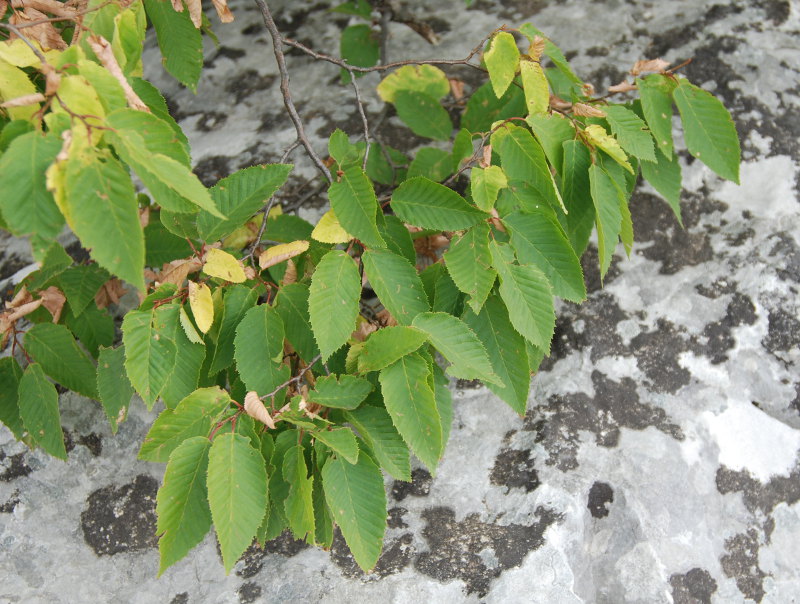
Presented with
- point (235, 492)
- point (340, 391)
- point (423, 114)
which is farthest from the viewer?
point (423, 114)

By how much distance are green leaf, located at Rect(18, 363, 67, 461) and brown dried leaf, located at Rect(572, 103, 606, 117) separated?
3.79 feet

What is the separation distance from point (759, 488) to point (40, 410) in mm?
1464

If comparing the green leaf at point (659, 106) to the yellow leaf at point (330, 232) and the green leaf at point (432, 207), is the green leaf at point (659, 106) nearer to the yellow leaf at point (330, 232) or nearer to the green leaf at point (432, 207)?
the green leaf at point (432, 207)

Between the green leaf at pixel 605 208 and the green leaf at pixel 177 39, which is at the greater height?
the green leaf at pixel 177 39

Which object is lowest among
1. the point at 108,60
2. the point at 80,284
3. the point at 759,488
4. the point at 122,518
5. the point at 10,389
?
the point at 122,518

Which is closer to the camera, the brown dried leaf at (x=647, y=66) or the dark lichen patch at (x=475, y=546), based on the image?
the dark lichen patch at (x=475, y=546)

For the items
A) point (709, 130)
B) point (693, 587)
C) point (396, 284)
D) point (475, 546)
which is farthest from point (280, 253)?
point (693, 587)

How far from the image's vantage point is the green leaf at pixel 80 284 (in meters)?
1.45

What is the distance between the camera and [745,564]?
1.32m

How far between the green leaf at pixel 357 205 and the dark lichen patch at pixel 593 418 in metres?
0.59

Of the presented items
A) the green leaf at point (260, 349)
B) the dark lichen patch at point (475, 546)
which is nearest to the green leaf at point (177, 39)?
the green leaf at point (260, 349)

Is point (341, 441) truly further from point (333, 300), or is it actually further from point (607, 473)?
point (607, 473)

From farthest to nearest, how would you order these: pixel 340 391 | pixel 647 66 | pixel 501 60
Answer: pixel 647 66
pixel 501 60
pixel 340 391

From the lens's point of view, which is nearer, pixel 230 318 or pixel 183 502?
pixel 183 502
